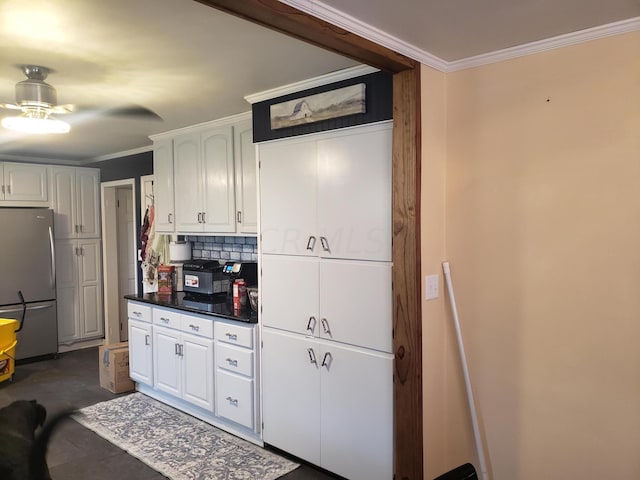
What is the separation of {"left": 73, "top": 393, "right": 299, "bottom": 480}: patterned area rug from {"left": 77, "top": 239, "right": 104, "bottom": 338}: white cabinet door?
6.79ft

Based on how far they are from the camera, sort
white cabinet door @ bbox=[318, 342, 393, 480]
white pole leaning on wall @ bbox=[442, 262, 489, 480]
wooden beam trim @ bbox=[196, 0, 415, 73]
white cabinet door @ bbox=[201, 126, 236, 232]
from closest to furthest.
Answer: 1. wooden beam trim @ bbox=[196, 0, 415, 73]
2. white pole leaning on wall @ bbox=[442, 262, 489, 480]
3. white cabinet door @ bbox=[318, 342, 393, 480]
4. white cabinet door @ bbox=[201, 126, 236, 232]

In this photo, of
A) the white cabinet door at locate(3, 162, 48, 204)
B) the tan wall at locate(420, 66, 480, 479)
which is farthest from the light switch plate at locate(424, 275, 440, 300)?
the white cabinet door at locate(3, 162, 48, 204)

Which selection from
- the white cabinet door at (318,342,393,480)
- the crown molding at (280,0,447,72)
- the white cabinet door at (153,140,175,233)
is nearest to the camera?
the crown molding at (280,0,447,72)

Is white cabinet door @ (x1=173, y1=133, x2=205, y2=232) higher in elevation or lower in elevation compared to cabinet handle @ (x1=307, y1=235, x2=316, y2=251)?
higher

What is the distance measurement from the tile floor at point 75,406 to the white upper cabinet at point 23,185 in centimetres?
180

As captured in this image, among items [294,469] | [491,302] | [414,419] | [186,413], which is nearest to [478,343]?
[491,302]

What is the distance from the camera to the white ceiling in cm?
178

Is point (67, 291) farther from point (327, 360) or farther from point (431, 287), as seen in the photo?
point (431, 287)

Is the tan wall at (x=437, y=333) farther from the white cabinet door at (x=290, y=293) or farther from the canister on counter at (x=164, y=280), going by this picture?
the canister on counter at (x=164, y=280)

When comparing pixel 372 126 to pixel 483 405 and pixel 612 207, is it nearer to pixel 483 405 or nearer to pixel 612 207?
pixel 612 207

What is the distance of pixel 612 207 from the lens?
2.00 metres

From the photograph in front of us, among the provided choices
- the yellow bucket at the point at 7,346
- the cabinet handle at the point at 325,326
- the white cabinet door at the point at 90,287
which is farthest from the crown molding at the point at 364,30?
the white cabinet door at the point at 90,287

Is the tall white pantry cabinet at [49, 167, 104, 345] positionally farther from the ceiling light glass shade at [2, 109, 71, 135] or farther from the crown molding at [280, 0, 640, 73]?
the crown molding at [280, 0, 640, 73]

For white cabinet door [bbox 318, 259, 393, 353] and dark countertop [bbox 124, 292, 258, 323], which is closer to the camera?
white cabinet door [bbox 318, 259, 393, 353]
